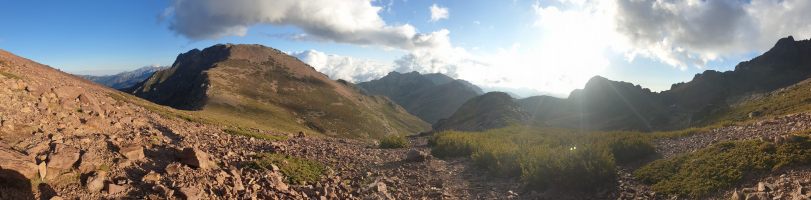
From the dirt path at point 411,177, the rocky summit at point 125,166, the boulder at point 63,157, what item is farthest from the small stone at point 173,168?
the dirt path at point 411,177

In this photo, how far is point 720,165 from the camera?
20.2 metres

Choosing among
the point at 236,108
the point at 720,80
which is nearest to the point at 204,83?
the point at 236,108

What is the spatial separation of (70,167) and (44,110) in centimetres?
585

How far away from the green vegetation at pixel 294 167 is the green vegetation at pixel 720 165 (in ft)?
55.8

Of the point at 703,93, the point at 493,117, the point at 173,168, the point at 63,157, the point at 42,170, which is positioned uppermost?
the point at 703,93

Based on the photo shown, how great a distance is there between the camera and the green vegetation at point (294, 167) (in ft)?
66.4

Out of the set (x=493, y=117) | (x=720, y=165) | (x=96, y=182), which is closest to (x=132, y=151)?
(x=96, y=182)

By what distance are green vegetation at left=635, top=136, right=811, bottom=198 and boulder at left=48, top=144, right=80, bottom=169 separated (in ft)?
75.3

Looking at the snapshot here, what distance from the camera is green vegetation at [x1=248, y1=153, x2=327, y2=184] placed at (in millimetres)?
20234

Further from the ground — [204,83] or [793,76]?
[793,76]

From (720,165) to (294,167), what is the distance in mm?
20553

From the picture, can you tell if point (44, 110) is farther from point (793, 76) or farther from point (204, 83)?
point (793, 76)

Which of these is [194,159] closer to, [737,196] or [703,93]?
[737,196]

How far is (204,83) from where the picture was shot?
15862 cm
